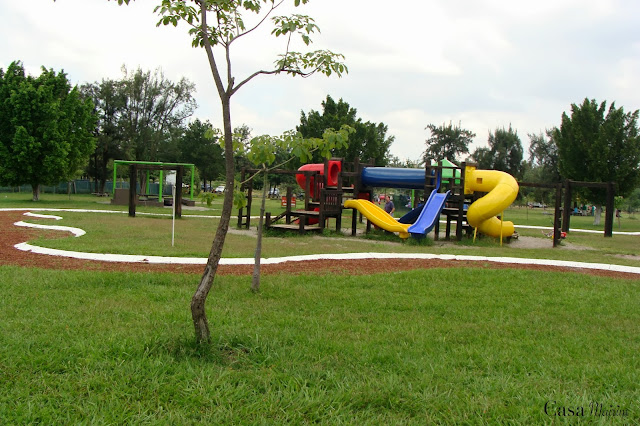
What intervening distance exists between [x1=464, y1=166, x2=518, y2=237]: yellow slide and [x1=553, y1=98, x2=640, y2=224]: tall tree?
51.9 feet

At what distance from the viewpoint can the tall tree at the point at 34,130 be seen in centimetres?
2722

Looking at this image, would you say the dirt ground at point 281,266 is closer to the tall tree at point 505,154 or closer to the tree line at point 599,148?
the tree line at point 599,148

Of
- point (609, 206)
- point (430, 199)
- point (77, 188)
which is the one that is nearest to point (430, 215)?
point (430, 199)

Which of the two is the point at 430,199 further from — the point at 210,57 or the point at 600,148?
the point at 600,148

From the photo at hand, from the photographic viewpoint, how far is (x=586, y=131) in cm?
3002

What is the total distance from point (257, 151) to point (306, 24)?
1.26 metres

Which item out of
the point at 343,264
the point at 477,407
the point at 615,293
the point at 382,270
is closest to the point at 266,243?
the point at 343,264

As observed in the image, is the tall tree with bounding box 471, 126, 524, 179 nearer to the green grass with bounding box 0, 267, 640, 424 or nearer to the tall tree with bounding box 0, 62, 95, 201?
the tall tree with bounding box 0, 62, 95, 201

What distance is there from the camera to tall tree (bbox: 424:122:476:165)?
54969 millimetres

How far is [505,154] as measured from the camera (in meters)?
55.9

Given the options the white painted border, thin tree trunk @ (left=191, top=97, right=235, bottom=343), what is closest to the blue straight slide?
the white painted border

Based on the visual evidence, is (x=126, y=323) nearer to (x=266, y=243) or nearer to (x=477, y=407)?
(x=477, y=407)

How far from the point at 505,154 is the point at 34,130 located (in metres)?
46.0

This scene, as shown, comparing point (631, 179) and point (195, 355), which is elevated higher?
point (631, 179)
